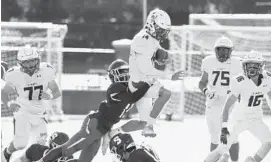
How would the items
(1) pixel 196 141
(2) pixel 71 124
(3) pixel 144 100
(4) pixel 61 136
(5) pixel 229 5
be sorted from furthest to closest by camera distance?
(5) pixel 229 5, (2) pixel 71 124, (1) pixel 196 141, (3) pixel 144 100, (4) pixel 61 136

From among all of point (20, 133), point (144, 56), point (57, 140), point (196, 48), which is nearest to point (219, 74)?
point (144, 56)

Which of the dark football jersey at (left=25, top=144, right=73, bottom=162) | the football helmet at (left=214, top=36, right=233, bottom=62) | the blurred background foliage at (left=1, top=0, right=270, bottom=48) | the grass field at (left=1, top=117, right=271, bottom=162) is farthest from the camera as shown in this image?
the blurred background foliage at (left=1, top=0, right=270, bottom=48)

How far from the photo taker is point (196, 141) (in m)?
11.1

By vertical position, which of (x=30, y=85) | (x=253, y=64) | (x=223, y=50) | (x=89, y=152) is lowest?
(x=89, y=152)

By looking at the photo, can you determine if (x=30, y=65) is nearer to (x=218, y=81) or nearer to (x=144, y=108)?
(x=144, y=108)

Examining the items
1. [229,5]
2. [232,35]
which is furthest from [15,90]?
[229,5]

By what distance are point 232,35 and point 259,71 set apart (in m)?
6.89

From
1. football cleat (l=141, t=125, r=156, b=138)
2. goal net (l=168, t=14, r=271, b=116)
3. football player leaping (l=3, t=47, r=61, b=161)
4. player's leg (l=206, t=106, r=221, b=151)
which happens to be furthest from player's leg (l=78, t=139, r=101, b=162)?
→ goal net (l=168, t=14, r=271, b=116)

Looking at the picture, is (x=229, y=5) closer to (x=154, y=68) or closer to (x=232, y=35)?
(x=232, y=35)

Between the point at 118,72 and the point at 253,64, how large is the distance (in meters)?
1.49

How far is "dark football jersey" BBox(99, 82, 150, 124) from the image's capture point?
745 cm

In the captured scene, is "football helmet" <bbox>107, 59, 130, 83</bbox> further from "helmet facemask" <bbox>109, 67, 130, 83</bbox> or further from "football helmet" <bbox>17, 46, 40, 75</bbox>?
"football helmet" <bbox>17, 46, 40, 75</bbox>

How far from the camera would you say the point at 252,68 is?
26.0ft

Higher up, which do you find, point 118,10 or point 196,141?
point 118,10
